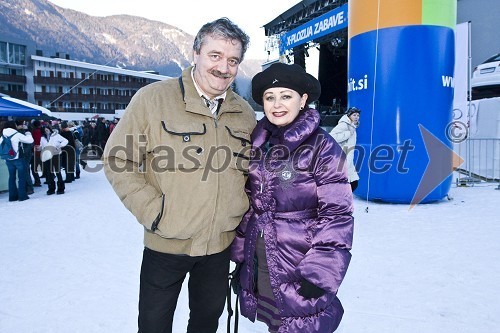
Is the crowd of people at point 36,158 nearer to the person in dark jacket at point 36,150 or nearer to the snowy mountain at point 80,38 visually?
the person in dark jacket at point 36,150

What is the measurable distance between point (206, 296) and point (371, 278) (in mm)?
2108

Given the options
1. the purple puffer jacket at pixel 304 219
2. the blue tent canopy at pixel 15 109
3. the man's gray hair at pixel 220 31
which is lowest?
the purple puffer jacket at pixel 304 219

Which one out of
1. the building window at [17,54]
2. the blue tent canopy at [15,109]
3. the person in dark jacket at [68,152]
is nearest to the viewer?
the person in dark jacket at [68,152]

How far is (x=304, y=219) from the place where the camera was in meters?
1.82

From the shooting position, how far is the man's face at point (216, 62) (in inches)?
74.4

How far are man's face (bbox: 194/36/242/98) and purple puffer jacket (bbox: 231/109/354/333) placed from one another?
39 cm

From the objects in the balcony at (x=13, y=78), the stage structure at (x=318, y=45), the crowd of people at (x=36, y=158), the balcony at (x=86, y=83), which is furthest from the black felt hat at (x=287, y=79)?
the balcony at (x=13, y=78)

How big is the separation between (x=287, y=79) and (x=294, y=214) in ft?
2.07

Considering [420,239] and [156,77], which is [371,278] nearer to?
[420,239]

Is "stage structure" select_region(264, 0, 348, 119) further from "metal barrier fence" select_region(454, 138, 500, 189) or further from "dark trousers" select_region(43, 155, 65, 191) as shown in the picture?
"dark trousers" select_region(43, 155, 65, 191)

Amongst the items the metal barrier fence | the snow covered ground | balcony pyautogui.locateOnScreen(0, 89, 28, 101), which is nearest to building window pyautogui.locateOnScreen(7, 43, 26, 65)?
balcony pyautogui.locateOnScreen(0, 89, 28, 101)

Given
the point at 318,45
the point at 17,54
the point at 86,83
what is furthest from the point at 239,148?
the point at 17,54

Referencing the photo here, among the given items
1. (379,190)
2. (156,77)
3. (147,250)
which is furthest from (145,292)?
(156,77)

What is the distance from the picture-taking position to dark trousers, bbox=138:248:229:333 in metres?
1.92
